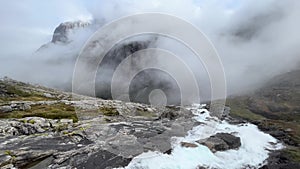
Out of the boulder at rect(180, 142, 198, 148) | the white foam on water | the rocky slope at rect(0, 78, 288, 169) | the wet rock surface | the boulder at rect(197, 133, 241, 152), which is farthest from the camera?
the boulder at rect(197, 133, 241, 152)

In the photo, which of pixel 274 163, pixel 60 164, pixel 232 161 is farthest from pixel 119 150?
pixel 274 163

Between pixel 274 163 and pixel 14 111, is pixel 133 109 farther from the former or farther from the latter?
pixel 274 163

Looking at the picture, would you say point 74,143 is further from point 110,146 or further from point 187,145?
point 187,145

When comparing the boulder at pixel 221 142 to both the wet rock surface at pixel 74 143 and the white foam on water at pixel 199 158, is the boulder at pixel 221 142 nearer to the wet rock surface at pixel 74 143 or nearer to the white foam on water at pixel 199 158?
the white foam on water at pixel 199 158

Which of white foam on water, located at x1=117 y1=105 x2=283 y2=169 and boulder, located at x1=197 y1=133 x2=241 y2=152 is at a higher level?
boulder, located at x1=197 y1=133 x2=241 y2=152

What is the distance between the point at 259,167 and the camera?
49438mm

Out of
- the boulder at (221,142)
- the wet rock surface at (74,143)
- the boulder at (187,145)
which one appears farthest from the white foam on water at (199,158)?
the wet rock surface at (74,143)

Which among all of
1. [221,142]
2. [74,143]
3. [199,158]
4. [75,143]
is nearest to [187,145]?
[199,158]

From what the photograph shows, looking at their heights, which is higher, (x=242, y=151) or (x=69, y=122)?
(x=69, y=122)

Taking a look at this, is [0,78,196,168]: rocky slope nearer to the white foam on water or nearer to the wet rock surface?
the wet rock surface

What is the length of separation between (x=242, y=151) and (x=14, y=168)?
43.7 meters

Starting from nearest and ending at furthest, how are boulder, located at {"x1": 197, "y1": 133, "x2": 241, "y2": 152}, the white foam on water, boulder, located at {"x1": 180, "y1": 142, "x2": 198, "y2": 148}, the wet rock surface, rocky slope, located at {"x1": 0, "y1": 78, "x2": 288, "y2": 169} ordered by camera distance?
1. the wet rock surface
2. rocky slope, located at {"x1": 0, "y1": 78, "x2": 288, "y2": 169}
3. the white foam on water
4. boulder, located at {"x1": 180, "y1": 142, "x2": 198, "y2": 148}
5. boulder, located at {"x1": 197, "y1": 133, "x2": 241, "y2": 152}

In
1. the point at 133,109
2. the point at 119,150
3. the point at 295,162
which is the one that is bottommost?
the point at 295,162

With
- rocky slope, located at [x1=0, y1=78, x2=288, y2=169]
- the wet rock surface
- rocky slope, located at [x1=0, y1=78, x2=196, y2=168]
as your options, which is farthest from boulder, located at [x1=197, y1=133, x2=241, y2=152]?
rocky slope, located at [x1=0, y1=78, x2=196, y2=168]
